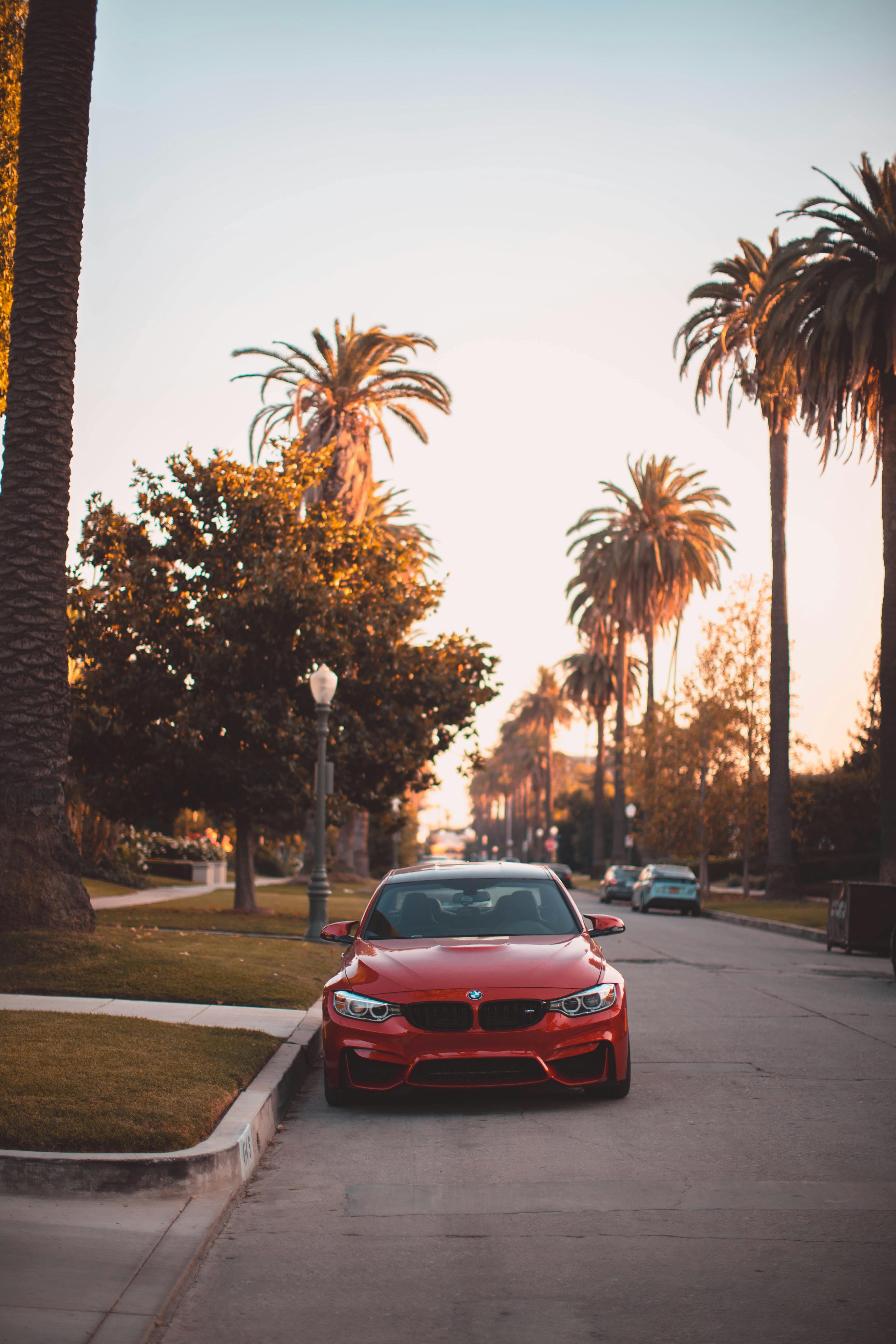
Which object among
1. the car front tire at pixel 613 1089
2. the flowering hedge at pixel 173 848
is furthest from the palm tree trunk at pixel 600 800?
the car front tire at pixel 613 1089

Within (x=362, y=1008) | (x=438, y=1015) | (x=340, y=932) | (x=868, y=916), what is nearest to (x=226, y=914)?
(x=868, y=916)

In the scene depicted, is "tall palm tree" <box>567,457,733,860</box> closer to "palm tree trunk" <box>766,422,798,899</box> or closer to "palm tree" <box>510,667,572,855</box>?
"palm tree trunk" <box>766,422,798,899</box>

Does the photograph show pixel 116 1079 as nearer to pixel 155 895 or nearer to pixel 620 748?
pixel 155 895

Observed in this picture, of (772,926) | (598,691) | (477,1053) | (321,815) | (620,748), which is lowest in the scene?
(772,926)

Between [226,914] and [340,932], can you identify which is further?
[226,914]

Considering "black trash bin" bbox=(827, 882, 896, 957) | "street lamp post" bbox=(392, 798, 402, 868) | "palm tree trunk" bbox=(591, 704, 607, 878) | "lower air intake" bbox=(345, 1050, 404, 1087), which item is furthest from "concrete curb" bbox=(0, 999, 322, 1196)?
"palm tree trunk" bbox=(591, 704, 607, 878)

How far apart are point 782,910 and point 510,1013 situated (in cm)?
2782

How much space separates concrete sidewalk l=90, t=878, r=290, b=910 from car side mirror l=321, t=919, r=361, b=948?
13573mm

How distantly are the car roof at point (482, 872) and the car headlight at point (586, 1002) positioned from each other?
163 cm

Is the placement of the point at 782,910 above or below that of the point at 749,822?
below

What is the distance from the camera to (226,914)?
77.8 ft

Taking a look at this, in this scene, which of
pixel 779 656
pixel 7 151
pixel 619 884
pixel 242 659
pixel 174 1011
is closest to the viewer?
pixel 174 1011

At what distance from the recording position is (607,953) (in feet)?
67.4

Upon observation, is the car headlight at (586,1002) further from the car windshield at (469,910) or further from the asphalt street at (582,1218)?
the car windshield at (469,910)
